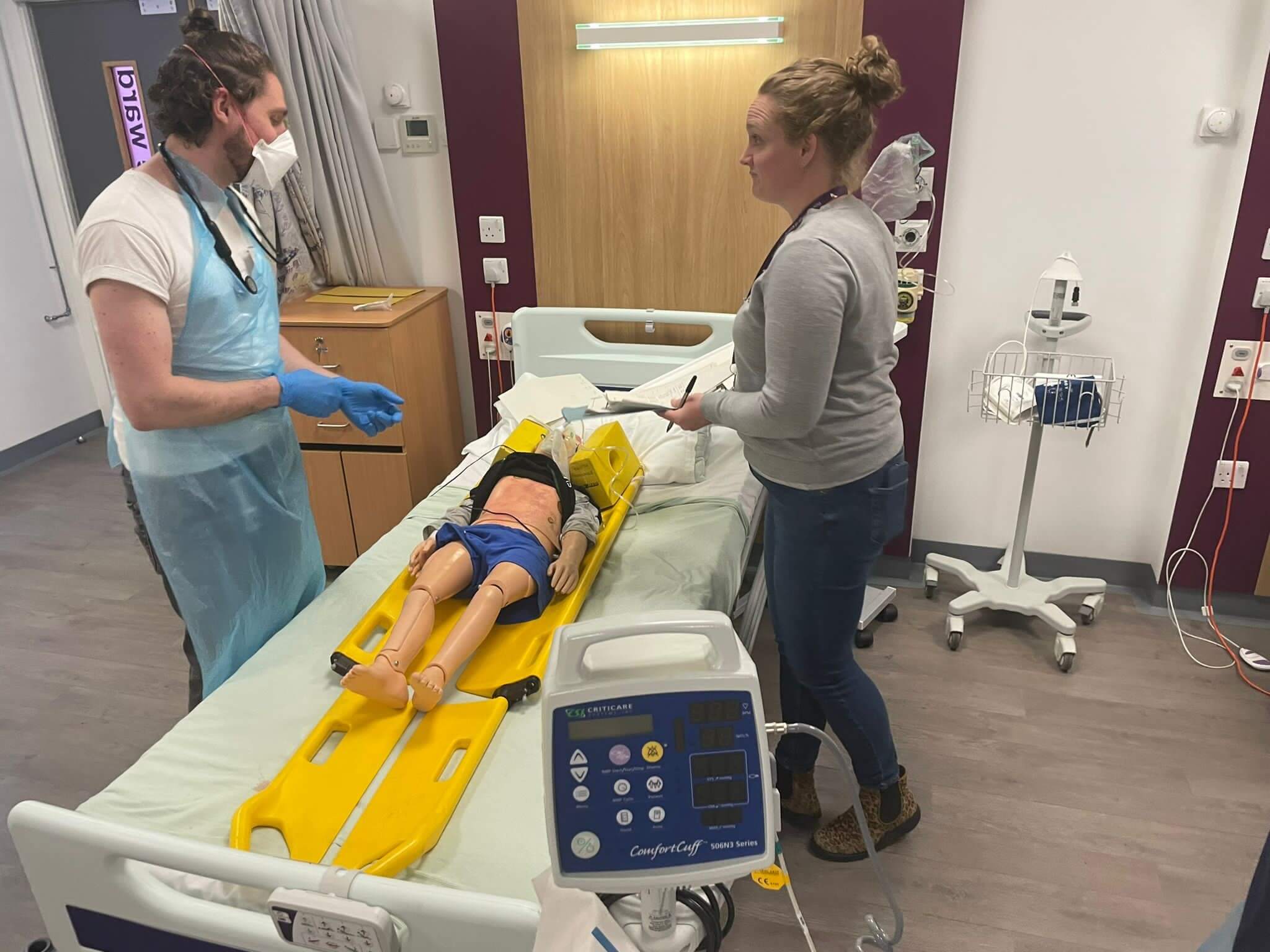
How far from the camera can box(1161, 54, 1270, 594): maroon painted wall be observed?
2.62 m

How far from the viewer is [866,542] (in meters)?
1.73

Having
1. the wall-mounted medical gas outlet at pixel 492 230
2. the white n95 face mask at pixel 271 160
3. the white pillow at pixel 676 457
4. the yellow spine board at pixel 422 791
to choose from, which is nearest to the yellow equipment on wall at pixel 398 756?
the yellow spine board at pixel 422 791

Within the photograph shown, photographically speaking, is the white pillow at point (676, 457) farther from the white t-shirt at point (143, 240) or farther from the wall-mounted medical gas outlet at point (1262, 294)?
the wall-mounted medical gas outlet at point (1262, 294)

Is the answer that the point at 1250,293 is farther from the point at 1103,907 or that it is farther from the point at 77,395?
the point at 77,395

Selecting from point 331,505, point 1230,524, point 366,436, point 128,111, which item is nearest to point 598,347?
point 366,436

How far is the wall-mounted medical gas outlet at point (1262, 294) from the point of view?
2684 millimetres

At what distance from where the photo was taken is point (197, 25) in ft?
5.61

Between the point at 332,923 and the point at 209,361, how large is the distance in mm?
1117

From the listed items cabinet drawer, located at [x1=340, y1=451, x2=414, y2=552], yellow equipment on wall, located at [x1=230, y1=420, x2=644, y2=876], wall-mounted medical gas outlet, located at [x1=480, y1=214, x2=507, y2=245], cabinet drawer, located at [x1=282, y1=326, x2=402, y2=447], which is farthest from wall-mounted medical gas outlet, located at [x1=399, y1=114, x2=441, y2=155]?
yellow equipment on wall, located at [x1=230, y1=420, x2=644, y2=876]

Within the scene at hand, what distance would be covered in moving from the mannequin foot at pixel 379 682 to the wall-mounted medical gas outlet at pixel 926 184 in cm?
214

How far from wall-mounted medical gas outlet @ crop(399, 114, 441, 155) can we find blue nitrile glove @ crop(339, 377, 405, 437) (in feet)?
5.33

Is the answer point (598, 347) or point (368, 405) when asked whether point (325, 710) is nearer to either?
point (368, 405)

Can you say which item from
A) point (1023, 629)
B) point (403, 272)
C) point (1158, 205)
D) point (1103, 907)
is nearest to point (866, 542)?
point (1103, 907)

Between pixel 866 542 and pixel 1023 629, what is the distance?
5.14 feet
